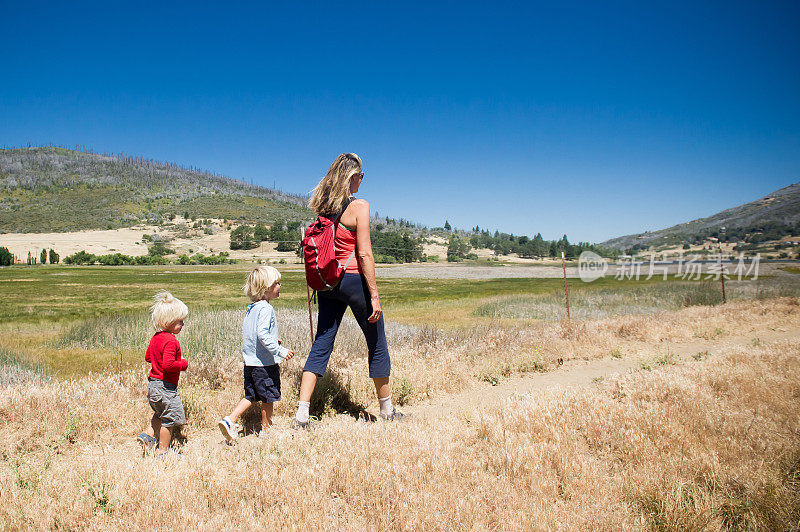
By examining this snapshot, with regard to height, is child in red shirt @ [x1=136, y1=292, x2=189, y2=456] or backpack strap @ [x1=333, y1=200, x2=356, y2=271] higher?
backpack strap @ [x1=333, y1=200, x2=356, y2=271]

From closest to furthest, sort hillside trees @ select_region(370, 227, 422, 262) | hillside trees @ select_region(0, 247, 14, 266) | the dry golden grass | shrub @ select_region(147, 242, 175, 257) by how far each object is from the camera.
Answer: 1. the dry golden grass
2. hillside trees @ select_region(370, 227, 422, 262)
3. hillside trees @ select_region(0, 247, 14, 266)
4. shrub @ select_region(147, 242, 175, 257)

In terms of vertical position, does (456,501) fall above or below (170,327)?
below

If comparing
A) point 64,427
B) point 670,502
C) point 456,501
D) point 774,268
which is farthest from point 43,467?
point 774,268

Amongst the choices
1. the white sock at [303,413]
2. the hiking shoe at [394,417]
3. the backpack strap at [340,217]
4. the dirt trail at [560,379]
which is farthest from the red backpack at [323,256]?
the dirt trail at [560,379]

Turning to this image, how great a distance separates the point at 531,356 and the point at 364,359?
9.94 feet

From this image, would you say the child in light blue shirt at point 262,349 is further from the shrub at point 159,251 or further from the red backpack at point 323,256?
the shrub at point 159,251

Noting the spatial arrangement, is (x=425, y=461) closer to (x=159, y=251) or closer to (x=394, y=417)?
(x=394, y=417)

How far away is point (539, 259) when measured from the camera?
43.9 metres

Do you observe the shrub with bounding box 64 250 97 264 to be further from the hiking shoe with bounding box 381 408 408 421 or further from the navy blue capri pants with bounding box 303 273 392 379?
the hiking shoe with bounding box 381 408 408 421

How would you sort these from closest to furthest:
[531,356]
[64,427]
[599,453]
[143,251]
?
1. [599,453]
2. [64,427]
3. [531,356]
4. [143,251]

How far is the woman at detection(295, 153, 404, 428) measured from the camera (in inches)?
146

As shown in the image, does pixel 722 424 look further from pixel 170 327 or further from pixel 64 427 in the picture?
pixel 64 427

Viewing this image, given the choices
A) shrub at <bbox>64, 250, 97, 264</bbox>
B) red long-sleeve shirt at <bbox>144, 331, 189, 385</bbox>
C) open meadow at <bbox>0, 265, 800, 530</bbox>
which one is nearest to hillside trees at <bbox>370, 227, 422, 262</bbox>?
open meadow at <bbox>0, 265, 800, 530</bbox>

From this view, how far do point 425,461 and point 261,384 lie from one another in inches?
69.7
